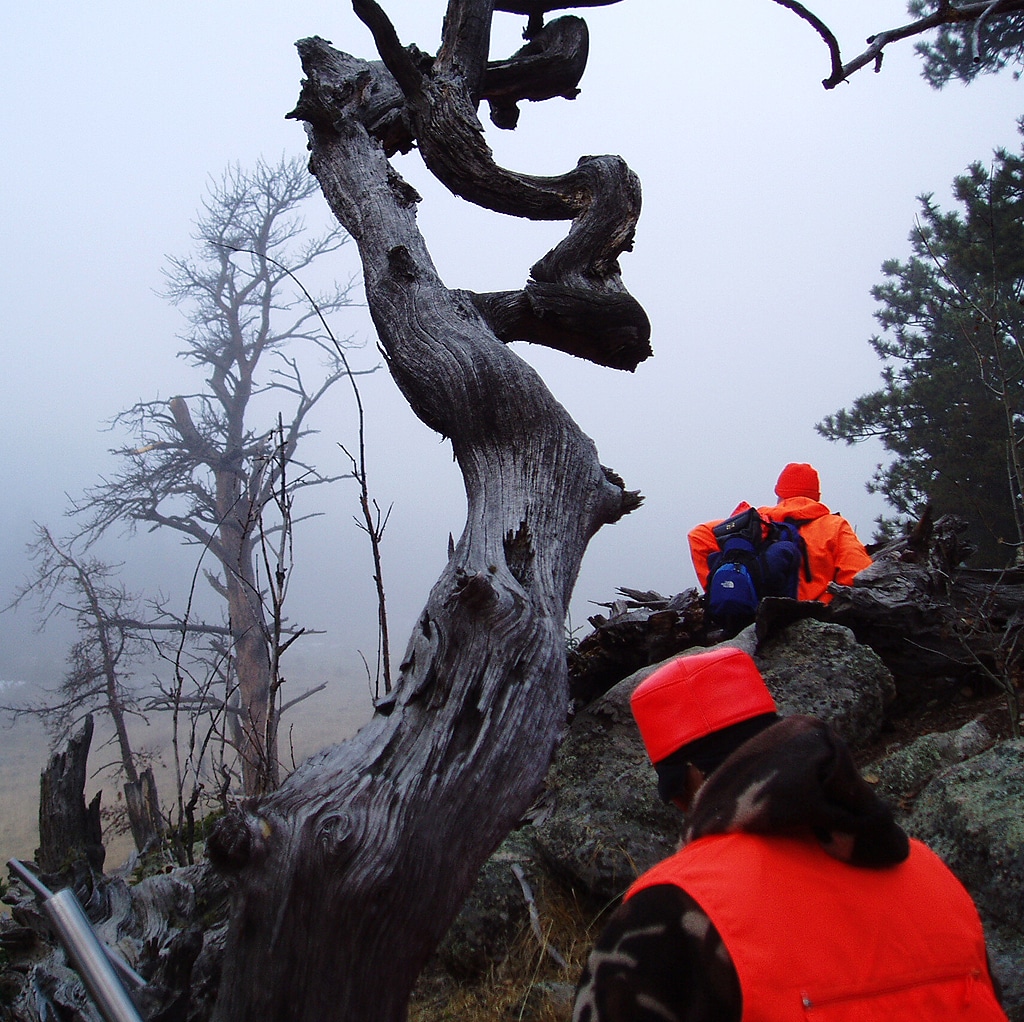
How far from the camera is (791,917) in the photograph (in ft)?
3.28

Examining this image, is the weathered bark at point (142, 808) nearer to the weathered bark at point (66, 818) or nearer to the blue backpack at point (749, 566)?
the weathered bark at point (66, 818)

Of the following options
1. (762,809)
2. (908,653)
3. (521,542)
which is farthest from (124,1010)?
(908,653)

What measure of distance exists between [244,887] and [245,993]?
0.17 m

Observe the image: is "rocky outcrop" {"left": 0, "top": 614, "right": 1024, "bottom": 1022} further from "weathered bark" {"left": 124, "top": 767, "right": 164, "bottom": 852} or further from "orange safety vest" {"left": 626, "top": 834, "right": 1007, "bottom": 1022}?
"weathered bark" {"left": 124, "top": 767, "right": 164, "bottom": 852}

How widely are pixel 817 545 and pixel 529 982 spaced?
307 centimetres

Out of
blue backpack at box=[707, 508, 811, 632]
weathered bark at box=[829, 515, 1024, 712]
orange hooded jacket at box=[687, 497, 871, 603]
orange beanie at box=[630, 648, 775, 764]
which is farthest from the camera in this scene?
orange hooded jacket at box=[687, 497, 871, 603]

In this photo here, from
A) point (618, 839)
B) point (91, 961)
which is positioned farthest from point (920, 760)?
point (91, 961)

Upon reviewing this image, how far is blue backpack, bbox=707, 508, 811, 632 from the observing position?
4117mm

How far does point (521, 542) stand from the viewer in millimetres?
2146

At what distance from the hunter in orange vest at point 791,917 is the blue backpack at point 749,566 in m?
2.98

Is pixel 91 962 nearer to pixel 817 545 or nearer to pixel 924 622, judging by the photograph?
pixel 924 622

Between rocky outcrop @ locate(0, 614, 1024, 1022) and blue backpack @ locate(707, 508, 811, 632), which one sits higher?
blue backpack @ locate(707, 508, 811, 632)

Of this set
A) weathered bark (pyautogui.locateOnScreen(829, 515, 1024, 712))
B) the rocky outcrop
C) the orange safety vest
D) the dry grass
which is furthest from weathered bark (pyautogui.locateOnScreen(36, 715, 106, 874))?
weathered bark (pyautogui.locateOnScreen(829, 515, 1024, 712))

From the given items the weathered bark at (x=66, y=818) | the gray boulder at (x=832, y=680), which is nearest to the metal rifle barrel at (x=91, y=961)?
the weathered bark at (x=66, y=818)
